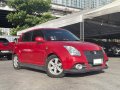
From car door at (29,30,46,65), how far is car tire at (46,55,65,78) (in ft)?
1.23

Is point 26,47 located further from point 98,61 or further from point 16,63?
point 98,61

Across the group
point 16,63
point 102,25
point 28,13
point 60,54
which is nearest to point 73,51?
point 60,54

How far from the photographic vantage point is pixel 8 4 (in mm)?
42375

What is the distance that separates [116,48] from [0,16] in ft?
102

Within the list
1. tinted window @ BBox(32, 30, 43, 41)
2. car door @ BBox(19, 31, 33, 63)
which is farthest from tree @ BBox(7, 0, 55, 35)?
tinted window @ BBox(32, 30, 43, 41)

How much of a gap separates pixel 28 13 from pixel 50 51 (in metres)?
33.3

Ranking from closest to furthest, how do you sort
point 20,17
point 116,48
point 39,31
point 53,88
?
point 53,88
point 39,31
point 116,48
point 20,17

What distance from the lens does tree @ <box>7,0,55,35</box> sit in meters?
38.9

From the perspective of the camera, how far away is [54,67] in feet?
27.4

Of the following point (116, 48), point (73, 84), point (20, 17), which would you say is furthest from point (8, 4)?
point (73, 84)

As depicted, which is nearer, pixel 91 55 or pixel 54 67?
pixel 91 55

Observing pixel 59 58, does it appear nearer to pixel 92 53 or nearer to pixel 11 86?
pixel 92 53

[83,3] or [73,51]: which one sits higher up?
[83,3]

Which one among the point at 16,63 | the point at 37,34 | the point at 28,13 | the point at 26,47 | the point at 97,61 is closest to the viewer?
the point at 97,61
